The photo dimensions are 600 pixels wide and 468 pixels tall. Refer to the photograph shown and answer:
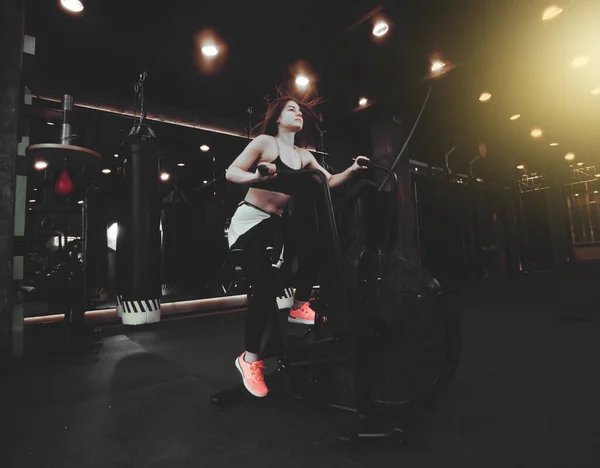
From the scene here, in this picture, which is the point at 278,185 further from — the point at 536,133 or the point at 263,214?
the point at 536,133

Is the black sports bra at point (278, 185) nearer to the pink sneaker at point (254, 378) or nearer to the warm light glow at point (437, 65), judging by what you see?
the pink sneaker at point (254, 378)

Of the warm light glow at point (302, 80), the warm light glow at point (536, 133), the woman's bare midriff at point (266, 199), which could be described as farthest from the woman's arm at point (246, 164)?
the warm light glow at point (536, 133)

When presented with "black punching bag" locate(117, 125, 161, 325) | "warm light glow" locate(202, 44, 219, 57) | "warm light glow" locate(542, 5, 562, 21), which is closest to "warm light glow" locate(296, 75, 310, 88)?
"warm light glow" locate(202, 44, 219, 57)

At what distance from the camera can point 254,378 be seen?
1.90 metres

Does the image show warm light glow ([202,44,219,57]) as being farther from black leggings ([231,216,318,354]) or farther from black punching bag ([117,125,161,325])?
black leggings ([231,216,318,354])

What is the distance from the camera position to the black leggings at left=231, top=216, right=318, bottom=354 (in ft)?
6.07

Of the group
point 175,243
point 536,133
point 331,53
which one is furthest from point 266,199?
point 536,133

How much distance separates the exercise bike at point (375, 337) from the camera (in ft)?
4.72

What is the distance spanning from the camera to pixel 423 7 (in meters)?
4.14

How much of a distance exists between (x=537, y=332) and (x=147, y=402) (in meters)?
3.42

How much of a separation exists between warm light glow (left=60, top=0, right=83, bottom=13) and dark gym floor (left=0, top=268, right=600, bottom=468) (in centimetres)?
385

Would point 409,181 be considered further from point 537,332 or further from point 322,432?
point 322,432

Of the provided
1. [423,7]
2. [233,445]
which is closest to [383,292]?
[233,445]

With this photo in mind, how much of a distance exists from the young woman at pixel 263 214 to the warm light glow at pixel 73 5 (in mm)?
3464
